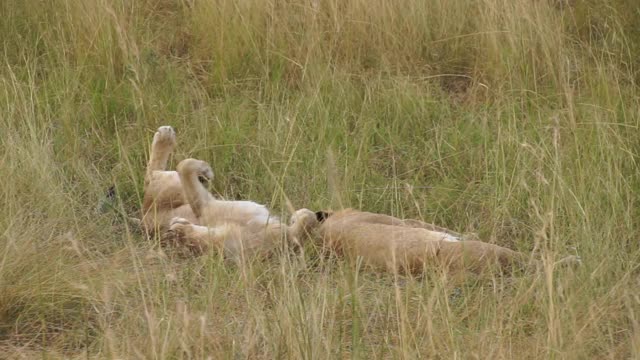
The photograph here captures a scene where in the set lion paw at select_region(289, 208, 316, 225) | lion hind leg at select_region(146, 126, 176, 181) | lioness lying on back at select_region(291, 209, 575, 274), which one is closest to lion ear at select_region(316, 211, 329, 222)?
lioness lying on back at select_region(291, 209, 575, 274)

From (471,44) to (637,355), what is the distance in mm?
3395

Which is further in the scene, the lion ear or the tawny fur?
the tawny fur

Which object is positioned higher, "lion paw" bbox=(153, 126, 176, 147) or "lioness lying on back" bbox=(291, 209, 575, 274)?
"lion paw" bbox=(153, 126, 176, 147)

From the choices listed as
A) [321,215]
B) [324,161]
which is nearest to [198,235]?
[321,215]

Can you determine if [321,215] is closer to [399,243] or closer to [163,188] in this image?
[399,243]

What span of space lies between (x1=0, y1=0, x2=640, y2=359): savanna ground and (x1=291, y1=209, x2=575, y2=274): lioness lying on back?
92mm

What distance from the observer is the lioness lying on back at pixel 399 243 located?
411 cm

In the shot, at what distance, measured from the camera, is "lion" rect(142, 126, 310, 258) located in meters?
4.43

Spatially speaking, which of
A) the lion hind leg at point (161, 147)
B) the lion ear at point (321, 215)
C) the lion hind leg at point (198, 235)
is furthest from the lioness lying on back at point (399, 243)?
the lion hind leg at point (161, 147)

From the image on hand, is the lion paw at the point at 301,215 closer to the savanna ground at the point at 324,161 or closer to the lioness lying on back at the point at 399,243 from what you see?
the lioness lying on back at the point at 399,243

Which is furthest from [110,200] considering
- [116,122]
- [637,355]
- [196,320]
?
[637,355]

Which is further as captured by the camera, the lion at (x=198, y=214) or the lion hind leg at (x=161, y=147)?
the lion hind leg at (x=161, y=147)

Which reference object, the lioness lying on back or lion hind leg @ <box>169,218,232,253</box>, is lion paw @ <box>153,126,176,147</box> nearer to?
lion hind leg @ <box>169,218,232,253</box>

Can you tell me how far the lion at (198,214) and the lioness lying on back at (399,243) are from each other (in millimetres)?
147
